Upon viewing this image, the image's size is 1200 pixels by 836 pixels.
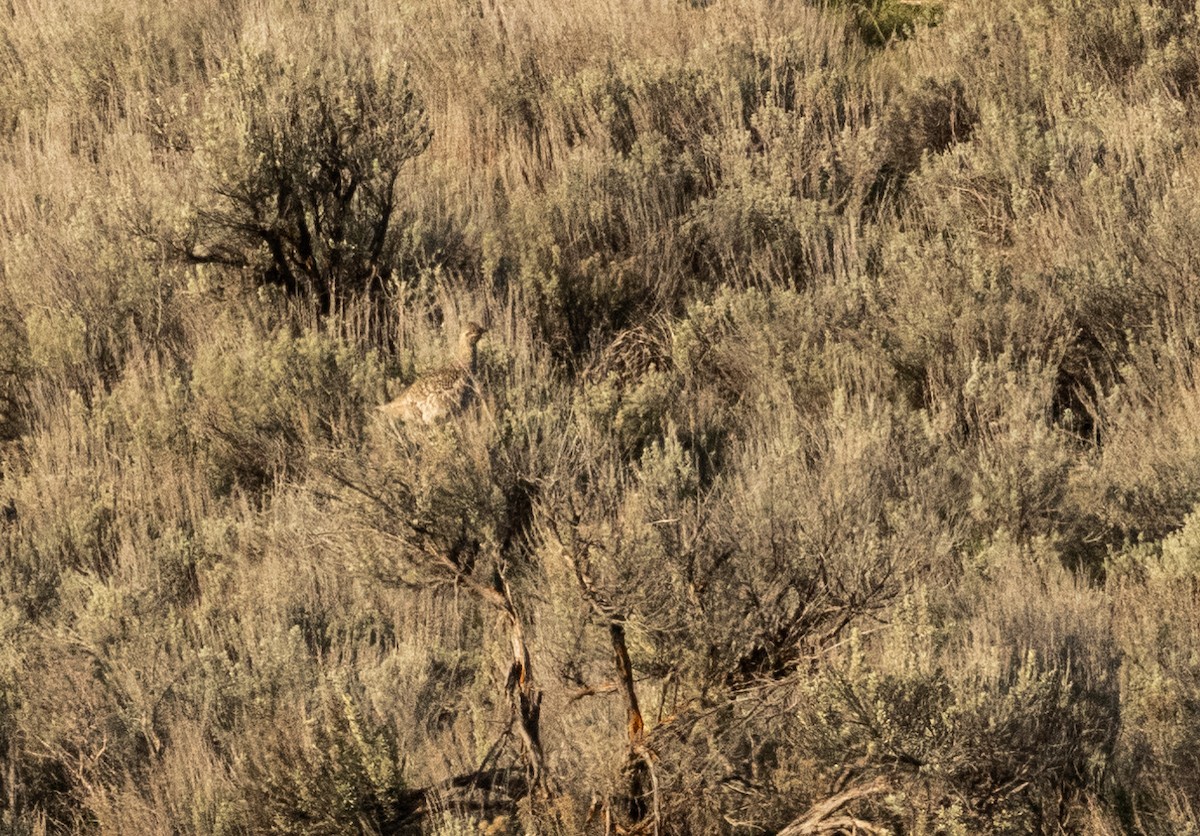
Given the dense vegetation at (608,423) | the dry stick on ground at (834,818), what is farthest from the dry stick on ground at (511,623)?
the dry stick on ground at (834,818)

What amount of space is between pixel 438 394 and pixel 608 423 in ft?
2.39

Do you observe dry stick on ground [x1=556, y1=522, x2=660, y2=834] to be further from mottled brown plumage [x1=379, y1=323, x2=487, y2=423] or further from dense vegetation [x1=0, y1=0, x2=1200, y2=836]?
mottled brown plumage [x1=379, y1=323, x2=487, y2=423]

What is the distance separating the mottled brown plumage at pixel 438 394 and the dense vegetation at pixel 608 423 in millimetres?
131

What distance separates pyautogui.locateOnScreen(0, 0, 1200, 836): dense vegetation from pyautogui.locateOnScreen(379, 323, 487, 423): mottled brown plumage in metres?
0.13

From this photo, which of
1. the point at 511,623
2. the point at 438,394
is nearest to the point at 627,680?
the point at 511,623

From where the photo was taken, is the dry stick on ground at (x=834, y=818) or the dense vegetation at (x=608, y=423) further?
the dense vegetation at (x=608, y=423)

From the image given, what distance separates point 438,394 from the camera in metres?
5.79

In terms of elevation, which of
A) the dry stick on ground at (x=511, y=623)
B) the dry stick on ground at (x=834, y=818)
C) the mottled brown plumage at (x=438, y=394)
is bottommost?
the dry stick on ground at (x=834, y=818)

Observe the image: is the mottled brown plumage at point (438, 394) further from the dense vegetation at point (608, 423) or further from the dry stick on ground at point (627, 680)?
the dry stick on ground at point (627, 680)

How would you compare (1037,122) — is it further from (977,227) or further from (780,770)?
(780,770)

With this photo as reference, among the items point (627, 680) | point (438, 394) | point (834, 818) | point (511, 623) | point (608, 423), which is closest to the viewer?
point (834, 818)

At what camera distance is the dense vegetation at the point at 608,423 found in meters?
4.27

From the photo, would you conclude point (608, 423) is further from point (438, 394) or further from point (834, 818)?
point (834, 818)

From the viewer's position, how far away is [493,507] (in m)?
5.06
